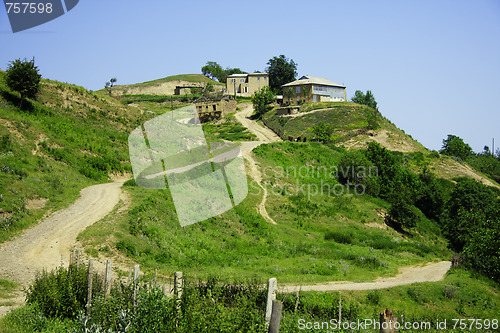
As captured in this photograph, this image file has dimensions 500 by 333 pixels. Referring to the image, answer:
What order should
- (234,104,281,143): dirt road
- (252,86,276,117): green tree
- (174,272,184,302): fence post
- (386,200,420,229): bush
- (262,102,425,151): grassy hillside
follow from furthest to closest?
(252,86,276,117): green tree < (262,102,425,151): grassy hillside < (234,104,281,143): dirt road < (386,200,420,229): bush < (174,272,184,302): fence post

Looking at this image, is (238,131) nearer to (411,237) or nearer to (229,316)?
(411,237)

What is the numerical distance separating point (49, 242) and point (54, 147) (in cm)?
1545

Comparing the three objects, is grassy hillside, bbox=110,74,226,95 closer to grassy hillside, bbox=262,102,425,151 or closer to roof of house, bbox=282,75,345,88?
roof of house, bbox=282,75,345,88

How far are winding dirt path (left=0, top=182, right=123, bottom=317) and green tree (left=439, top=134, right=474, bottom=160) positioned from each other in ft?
289

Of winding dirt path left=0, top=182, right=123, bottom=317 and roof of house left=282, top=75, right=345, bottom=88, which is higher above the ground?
roof of house left=282, top=75, right=345, bottom=88

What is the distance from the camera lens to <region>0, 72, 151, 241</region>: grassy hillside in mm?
23156

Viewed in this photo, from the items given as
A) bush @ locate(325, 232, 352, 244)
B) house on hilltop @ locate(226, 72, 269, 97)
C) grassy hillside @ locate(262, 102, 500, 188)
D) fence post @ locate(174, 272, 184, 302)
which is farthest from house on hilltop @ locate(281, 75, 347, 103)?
fence post @ locate(174, 272, 184, 302)

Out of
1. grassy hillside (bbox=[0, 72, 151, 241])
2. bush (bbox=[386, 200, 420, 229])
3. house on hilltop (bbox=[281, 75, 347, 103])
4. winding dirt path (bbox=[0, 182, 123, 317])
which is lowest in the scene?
bush (bbox=[386, 200, 420, 229])

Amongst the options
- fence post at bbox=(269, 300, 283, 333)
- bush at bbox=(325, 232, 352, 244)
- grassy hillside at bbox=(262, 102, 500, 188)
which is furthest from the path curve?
grassy hillside at bbox=(262, 102, 500, 188)

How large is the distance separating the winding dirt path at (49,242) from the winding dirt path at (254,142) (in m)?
14.1

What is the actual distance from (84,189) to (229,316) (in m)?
21.3

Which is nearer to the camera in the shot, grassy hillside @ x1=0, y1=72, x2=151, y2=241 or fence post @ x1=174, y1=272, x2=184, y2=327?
fence post @ x1=174, y1=272, x2=184, y2=327

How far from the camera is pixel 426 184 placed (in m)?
55.4

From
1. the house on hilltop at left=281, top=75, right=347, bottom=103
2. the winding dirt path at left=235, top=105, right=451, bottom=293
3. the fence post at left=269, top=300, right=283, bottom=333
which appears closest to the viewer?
the fence post at left=269, top=300, right=283, bottom=333
